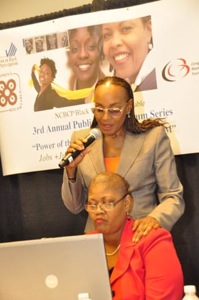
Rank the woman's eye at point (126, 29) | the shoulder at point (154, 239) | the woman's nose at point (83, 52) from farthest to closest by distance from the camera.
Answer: the woman's nose at point (83, 52) → the woman's eye at point (126, 29) → the shoulder at point (154, 239)

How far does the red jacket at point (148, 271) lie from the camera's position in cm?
193

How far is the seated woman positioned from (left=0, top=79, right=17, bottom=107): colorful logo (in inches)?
64.0

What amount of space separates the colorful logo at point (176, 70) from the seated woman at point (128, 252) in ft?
4.29

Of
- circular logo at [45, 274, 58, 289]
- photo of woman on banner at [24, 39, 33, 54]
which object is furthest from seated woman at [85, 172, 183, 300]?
photo of woman on banner at [24, 39, 33, 54]

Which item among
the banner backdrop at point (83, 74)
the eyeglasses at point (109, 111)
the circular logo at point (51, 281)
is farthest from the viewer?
the banner backdrop at point (83, 74)

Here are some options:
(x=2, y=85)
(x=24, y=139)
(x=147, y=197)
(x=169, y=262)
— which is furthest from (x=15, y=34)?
(x=169, y=262)

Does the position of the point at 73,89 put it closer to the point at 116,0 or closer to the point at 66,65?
the point at 66,65

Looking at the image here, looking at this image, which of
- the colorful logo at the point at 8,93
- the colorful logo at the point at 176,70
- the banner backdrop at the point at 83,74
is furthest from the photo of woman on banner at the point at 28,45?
the colorful logo at the point at 176,70

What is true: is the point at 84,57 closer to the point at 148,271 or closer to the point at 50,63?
the point at 50,63

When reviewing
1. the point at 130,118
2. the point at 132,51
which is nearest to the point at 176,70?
the point at 132,51

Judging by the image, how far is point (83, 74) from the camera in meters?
3.54

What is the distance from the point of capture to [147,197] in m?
2.68

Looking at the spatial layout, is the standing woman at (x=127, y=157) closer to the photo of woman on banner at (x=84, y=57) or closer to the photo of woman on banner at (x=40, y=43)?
the photo of woman on banner at (x=84, y=57)

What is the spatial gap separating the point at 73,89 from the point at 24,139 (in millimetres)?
441
